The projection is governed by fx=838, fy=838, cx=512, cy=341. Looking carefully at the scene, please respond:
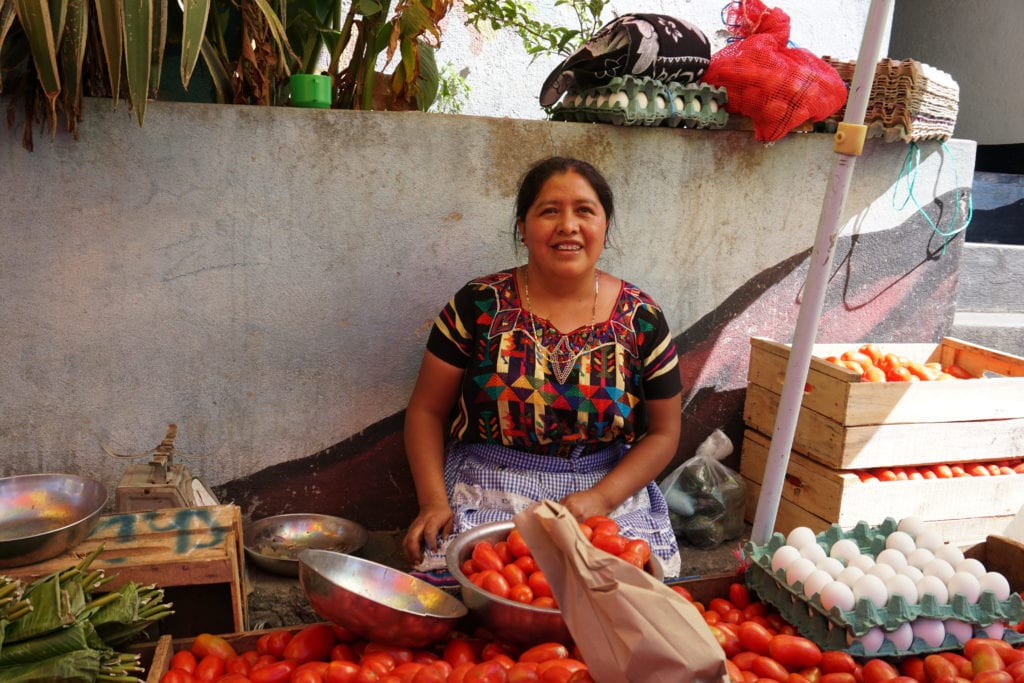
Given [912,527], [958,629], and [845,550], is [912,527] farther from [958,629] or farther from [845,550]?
[958,629]

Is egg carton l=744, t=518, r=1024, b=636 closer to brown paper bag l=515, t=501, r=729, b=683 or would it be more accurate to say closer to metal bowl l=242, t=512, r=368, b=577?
→ brown paper bag l=515, t=501, r=729, b=683

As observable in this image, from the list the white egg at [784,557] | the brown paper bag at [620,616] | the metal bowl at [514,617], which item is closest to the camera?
the brown paper bag at [620,616]

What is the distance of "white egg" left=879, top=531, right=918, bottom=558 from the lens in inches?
81.7

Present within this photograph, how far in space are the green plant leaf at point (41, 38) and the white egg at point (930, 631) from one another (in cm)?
264

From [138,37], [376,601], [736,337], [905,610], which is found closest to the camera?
[376,601]

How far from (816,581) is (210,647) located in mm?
1343

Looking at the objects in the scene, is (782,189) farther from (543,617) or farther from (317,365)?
(543,617)

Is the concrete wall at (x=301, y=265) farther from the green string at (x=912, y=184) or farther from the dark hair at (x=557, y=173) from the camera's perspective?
the dark hair at (x=557, y=173)

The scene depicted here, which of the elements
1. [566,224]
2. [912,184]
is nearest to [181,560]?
[566,224]

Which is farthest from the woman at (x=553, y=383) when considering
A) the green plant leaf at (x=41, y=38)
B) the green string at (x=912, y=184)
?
the green string at (x=912, y=184)

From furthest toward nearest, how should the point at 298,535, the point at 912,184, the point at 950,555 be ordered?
the point at 912,184
the point at 298,535
the point at 950,555

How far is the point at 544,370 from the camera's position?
260 cm

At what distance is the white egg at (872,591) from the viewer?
186cm

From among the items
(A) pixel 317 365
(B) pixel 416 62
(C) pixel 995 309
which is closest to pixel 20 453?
(A) pixel 317 365
